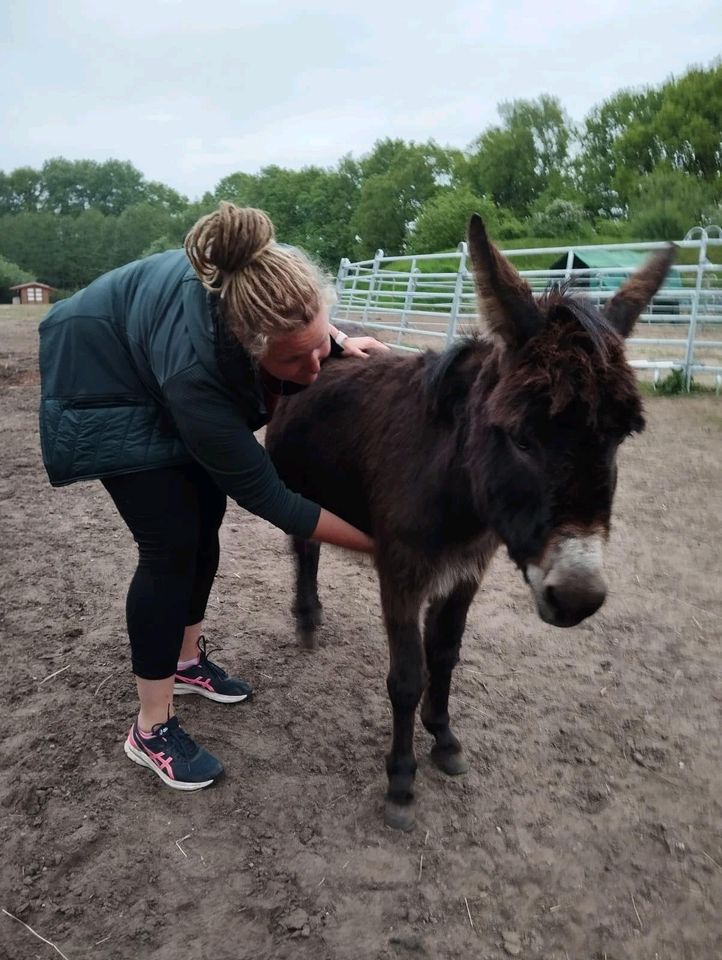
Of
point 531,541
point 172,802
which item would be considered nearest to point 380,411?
point 531,541

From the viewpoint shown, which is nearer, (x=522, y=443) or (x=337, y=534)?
(x=522, y=443)

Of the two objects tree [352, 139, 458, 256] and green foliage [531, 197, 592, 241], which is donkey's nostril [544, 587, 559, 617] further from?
tree [352, 139, 458, 256]

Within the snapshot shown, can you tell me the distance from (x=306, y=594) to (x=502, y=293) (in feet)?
6.78

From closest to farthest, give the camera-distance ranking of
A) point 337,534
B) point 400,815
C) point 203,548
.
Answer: point 337,534
point 400,815
point 203,548

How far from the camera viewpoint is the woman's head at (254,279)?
5.96ft

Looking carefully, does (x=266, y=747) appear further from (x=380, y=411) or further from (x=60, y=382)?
(x=60, y=382)

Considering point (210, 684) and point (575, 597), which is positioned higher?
point (575, 597)

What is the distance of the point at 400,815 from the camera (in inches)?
93.3

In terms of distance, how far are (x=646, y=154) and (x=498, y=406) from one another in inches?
2093

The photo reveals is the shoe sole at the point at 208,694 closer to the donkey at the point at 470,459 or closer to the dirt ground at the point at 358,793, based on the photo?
the dirt ground at the point at 358,793

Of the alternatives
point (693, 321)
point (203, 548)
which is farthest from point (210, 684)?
point (693, 321)

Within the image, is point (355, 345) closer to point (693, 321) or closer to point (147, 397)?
point (147, 397)

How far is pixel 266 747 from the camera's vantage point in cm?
271

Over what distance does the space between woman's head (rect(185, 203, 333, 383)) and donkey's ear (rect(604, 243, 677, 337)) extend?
921 millimetres
